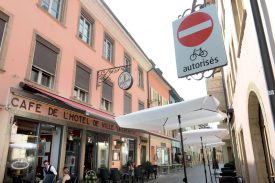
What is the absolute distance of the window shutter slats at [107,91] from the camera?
15.6 meters

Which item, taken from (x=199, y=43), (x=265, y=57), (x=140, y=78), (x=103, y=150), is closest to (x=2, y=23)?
(x=199, y=43)

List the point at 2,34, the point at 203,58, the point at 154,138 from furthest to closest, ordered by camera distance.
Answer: the point at 154,138
the point at 2,34
the point at 203,58

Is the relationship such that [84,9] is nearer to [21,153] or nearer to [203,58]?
[21,153]

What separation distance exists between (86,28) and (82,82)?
11.6ft

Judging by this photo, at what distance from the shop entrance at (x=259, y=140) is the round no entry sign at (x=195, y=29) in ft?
9.06

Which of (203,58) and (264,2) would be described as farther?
(203,58)

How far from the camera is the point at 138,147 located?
64.4 feet

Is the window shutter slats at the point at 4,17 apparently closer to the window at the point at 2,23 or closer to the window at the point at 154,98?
the window at the point at 2,23

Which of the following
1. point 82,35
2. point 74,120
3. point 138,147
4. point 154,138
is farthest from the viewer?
point 154,138

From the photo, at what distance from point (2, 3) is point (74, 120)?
5.78 meters

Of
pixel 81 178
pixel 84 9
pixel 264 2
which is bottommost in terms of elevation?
pixel 81 178

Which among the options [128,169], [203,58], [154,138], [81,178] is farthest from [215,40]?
[154,138]

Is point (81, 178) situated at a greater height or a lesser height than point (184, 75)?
lesser

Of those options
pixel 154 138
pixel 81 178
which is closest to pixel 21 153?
pixel 81 178
